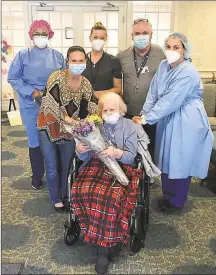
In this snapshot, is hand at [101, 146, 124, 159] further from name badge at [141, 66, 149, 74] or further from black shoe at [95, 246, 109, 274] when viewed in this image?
name badge at [141, 66, 149, 74]

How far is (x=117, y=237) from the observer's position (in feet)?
5.60

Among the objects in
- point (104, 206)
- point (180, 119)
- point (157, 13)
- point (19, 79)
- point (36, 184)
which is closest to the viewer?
point (104, 206)

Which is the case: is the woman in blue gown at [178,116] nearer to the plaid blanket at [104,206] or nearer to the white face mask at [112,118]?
the white face mask at [112,118]

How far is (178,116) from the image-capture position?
6.72ft

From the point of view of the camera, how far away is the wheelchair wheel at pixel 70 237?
1928mm

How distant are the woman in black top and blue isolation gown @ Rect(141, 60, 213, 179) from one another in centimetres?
32

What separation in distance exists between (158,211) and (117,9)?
329cm

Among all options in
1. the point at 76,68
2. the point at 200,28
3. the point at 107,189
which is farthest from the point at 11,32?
the point at 107,189

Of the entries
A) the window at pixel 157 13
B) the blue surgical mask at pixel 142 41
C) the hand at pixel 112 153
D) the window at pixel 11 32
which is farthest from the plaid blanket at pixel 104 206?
the window at pixel 11 32

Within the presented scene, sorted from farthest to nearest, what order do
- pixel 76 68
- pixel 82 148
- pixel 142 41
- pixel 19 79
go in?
→ pixel 19 79 < pixel 142 41 < pixel 76 68 < pixel 82 148

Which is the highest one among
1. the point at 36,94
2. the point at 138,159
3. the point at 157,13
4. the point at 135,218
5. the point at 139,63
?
the point at 157,13

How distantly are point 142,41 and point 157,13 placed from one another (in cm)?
251

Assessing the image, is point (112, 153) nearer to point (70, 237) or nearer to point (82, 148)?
point (82, 148)

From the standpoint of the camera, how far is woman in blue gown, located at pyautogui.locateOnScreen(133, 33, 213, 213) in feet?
6.49
